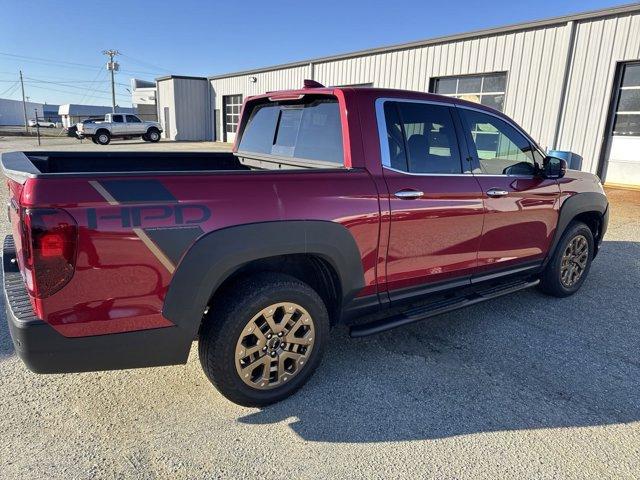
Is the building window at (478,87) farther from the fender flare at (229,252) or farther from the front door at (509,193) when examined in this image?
the fender flare at (229,252)

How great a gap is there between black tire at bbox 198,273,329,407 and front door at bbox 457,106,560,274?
1.77 metres

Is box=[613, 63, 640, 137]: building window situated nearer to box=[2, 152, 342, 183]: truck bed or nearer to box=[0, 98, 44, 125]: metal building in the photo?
box=[2, 152, 342, 183]: truck bed


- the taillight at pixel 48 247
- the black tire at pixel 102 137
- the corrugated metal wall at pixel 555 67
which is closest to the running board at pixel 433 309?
the taillight at pixel 48 247

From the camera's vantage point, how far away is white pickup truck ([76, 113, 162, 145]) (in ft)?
92.2

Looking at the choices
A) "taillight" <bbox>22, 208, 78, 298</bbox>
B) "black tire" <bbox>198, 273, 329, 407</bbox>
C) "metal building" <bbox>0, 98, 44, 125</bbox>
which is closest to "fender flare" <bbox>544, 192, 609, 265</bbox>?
"black tire" <bbox>198, 273, 329, 407</bbox>

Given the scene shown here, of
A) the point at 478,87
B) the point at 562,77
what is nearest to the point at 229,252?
the point at 562,77

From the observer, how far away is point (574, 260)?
15.3ft

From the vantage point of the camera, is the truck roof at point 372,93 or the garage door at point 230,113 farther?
the garage door at point 230,113

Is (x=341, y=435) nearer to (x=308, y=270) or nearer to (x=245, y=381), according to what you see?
(x=245, y=381)

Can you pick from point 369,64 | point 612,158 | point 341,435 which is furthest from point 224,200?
point 369,64

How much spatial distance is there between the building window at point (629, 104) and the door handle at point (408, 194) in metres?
11.0

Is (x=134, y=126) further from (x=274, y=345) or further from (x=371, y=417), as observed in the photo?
(x=371, y=417)

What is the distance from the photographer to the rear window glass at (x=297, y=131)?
10.4ft

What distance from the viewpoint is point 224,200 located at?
234 cm
